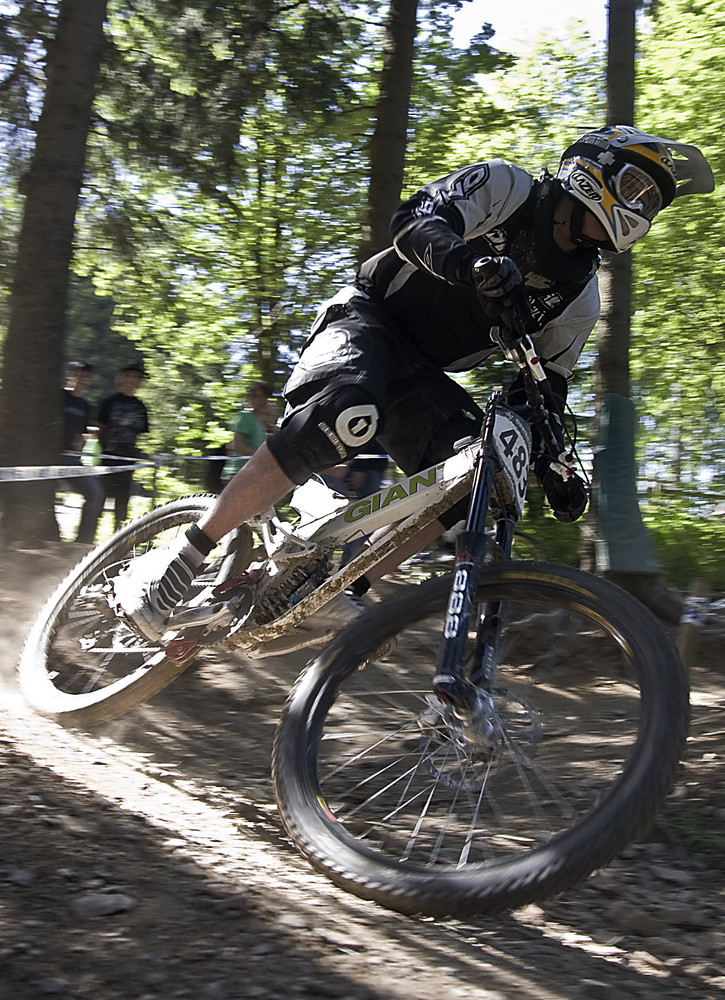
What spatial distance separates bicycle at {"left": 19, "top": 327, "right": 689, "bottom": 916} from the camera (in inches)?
83.4

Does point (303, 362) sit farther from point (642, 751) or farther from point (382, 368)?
point (642, 751)

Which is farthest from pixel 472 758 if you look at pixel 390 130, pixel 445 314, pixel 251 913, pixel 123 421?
pixel 123 421

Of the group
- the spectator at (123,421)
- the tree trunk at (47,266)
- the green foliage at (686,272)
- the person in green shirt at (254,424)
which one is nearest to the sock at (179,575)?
the tree trunk at (47,266)

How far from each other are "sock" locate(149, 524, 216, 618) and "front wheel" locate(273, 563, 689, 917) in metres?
0.97

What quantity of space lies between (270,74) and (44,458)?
15.2 ft

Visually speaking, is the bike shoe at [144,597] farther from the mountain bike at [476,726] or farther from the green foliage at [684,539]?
the green foliage at [684,539]

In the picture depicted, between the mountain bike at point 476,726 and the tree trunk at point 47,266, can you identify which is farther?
the tree trunk at point 47,266

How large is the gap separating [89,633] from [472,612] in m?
2.29

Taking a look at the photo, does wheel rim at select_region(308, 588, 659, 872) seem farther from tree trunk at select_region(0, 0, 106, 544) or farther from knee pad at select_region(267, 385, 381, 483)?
tree trunk at select_region(0, 0, 106, 544)

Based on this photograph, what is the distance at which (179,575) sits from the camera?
3.45m

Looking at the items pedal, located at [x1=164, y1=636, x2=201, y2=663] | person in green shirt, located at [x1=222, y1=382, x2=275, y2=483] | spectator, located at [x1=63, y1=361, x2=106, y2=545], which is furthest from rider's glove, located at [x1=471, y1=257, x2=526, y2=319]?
person in green shirt, located at [x1=222, y1=382, x2=275, y2=483]

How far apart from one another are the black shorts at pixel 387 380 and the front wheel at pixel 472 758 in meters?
0.82

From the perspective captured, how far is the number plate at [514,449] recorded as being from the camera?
273 cm

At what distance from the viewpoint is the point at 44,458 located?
23.3ft
